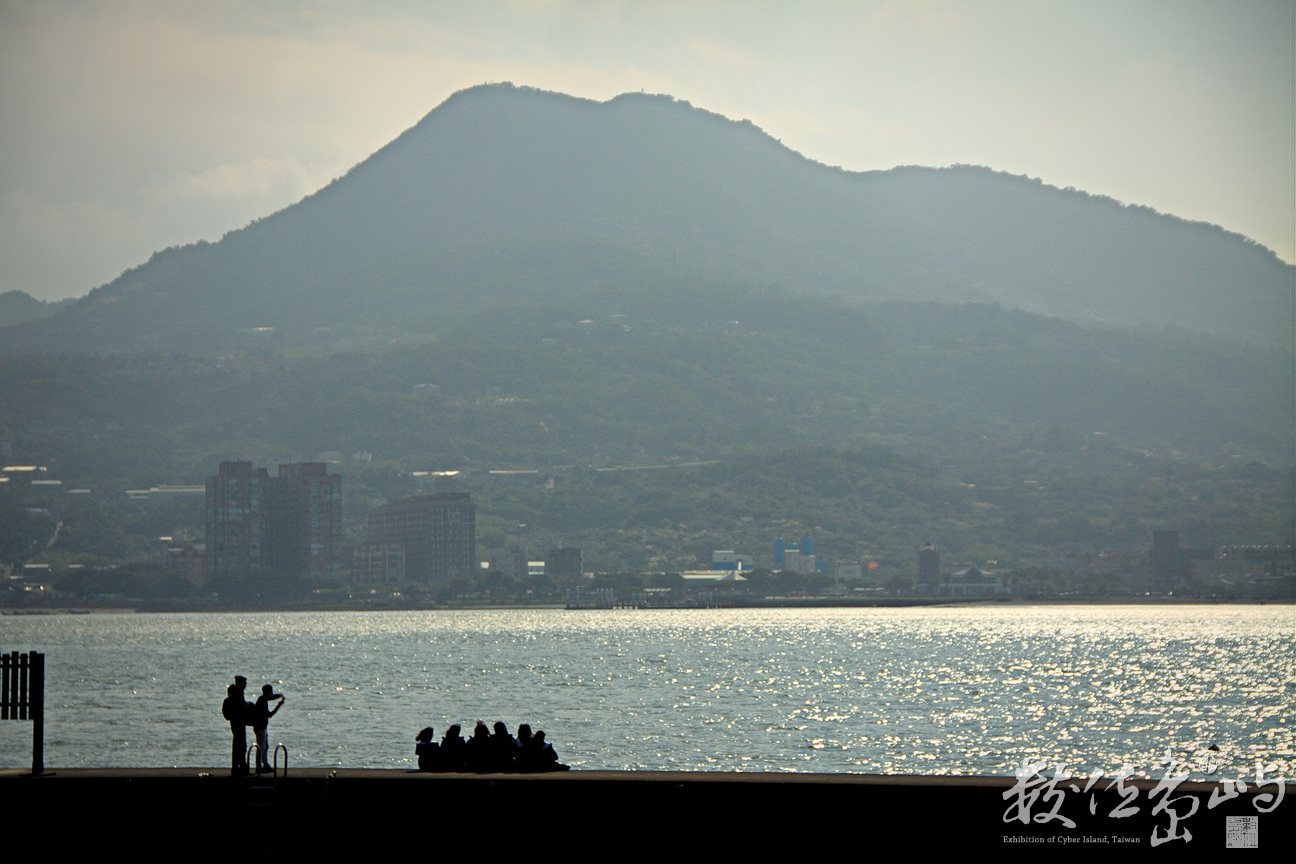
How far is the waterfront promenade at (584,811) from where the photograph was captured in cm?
1861

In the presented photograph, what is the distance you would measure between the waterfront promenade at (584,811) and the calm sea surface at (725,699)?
87.0ft

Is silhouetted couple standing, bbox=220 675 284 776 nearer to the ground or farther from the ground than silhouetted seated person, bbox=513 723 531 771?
farther from the ground

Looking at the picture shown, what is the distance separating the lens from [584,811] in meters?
19.6

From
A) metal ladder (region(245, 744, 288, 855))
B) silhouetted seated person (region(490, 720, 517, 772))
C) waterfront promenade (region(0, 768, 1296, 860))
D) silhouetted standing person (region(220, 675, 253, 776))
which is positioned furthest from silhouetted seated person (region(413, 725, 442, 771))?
metal ladder (region(245, 744, 288, 855))

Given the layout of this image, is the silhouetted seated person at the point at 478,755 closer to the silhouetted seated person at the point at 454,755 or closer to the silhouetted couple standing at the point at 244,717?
the silhouetted seated person at the point at 454,755

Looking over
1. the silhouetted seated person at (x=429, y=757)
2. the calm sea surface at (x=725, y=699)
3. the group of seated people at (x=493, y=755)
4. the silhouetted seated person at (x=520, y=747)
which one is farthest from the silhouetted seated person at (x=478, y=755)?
the calm sea surface at (x=725, y=699)

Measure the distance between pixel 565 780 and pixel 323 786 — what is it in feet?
9.61

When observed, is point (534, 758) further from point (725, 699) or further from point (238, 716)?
point (725, 699)

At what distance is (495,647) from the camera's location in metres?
139

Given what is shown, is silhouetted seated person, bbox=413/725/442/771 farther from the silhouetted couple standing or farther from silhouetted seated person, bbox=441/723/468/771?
the silhouetted couple standing

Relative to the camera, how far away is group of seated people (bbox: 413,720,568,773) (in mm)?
22203

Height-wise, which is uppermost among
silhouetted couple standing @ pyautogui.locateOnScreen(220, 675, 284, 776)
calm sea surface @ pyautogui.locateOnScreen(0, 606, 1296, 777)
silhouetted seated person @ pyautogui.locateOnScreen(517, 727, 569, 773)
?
silhouetted couple standing @ pyautogui.locateOnScreen(220, 675, 284, 776)

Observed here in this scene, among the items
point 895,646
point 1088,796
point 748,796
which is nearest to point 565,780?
point 748,796

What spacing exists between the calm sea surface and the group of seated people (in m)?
24.5
